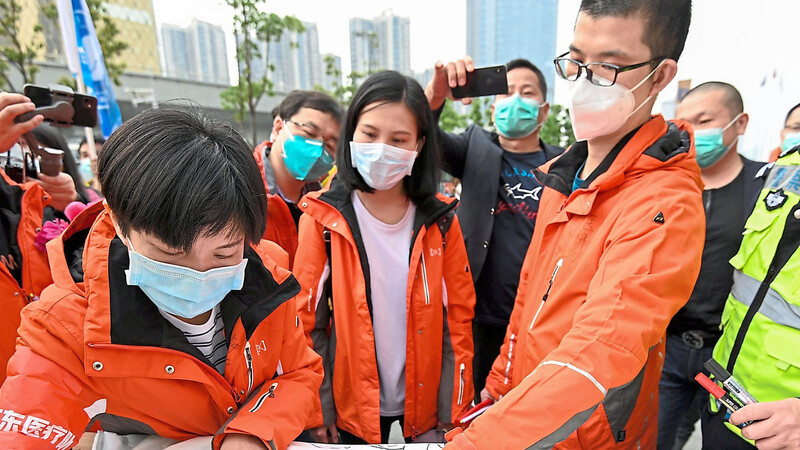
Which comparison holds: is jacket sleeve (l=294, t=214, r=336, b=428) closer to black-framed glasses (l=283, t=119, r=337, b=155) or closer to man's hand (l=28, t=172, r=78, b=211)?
black-framed glasses (l=283, t=119, r=337, b=155)

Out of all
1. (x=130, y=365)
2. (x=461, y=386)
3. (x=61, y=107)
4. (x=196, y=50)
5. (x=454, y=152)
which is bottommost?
(x=461, y=386)

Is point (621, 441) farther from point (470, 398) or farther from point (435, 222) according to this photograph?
point (435, 222)

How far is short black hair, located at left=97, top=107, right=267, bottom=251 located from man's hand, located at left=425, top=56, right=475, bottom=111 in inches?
48.8

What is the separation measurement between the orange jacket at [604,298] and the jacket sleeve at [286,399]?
436 millimetres

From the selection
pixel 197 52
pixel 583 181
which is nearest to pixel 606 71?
pixel 583 181

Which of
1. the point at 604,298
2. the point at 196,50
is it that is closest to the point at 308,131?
the point at 604,298

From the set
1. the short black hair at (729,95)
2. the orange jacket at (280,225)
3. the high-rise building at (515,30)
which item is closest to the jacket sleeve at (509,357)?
the orange jacket at (280,225)

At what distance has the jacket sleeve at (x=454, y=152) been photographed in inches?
96.5

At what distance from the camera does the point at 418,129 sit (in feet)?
5.88

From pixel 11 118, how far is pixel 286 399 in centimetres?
144

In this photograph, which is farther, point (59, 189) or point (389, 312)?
point (59, 189)

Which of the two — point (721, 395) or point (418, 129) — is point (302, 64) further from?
point (721, 395)

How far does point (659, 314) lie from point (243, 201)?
102 cm

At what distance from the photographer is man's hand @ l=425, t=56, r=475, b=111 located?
74.2 inches
